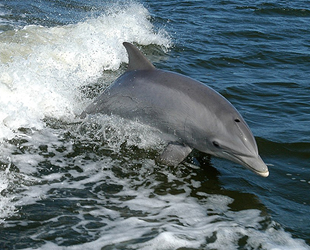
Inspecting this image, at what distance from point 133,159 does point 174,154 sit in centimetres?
67

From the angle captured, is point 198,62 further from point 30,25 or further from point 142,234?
point 142,234

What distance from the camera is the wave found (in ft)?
30.1

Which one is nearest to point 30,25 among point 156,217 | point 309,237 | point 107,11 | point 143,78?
point 107,11

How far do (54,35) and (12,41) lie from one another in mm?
1724

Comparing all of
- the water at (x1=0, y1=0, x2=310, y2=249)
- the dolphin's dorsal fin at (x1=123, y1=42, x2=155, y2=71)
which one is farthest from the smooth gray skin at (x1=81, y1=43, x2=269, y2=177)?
the water at (x1=0, y1=0, x2=310, y2=249)

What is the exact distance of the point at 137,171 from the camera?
7188 millimetres

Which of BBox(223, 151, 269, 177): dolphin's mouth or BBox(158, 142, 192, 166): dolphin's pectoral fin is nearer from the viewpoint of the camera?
BBox(223, 151, 269, 177): dolphin's mouth

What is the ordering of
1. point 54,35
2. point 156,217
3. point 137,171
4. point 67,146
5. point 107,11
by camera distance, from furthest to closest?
1. point 107,11
2. point 54,35
3. point 67,146
4. point 137,171
5. point 156,217

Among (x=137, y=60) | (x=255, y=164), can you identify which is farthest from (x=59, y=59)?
(x=255, y=164)

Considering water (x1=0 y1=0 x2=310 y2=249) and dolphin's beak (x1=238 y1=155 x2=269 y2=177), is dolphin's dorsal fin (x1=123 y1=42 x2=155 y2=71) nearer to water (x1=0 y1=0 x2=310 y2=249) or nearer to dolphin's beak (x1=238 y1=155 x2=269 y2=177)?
water (x1=0 y1=0 x2=310 y2=249)

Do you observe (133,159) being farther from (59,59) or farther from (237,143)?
(59,59)

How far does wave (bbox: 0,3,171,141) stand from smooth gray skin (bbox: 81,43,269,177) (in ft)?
5.73

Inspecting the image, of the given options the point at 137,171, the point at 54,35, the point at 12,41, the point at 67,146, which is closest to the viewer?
the point at 137,171

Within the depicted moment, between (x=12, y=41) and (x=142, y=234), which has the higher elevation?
(x=12, y=41)
